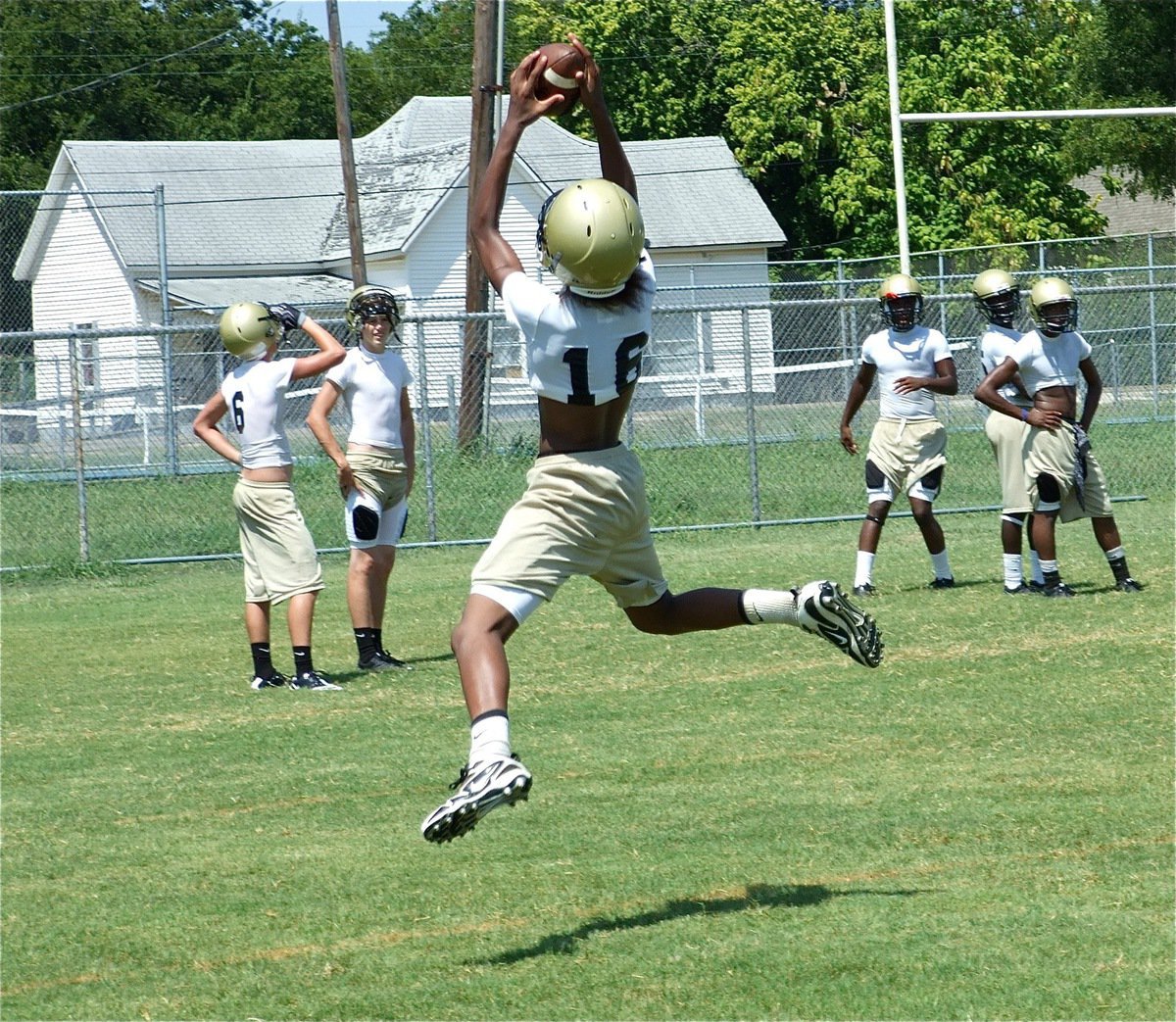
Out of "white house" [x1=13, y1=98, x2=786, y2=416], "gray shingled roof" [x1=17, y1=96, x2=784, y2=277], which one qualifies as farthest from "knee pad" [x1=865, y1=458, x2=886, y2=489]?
"gray shingled roof" [x1=17, y1=96, x2=784, y2=277]

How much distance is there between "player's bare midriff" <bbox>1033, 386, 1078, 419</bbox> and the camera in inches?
472

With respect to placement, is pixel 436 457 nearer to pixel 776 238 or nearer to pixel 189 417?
pixel 189 417

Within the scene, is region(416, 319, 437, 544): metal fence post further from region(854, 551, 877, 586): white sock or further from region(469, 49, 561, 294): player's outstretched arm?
region(469, 49, 561, 294): player's outstretched arm

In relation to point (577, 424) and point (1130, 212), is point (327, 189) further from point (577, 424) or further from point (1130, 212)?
point (577, 424)

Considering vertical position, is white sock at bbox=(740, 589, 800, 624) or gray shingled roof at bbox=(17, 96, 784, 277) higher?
gray shingled roof at bbox=(17, 96, 784, 277)

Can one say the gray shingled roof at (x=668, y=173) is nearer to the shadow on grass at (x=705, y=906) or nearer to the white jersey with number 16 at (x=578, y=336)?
the white jersey with number 16 at (x=578, y=336)

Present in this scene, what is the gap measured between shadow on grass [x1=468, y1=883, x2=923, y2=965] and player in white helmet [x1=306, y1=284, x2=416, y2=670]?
5.18 metres

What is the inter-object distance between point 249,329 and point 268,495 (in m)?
0.96

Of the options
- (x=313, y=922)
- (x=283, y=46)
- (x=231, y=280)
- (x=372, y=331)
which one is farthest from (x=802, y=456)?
(x=283, y=46)

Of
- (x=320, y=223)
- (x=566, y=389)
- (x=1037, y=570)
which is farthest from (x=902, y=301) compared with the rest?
(x=320, y=223)

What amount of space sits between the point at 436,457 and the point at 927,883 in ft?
46.7

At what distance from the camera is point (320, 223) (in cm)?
4128

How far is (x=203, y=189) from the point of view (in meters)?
41.1

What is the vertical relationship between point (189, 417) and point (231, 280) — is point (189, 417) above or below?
below
